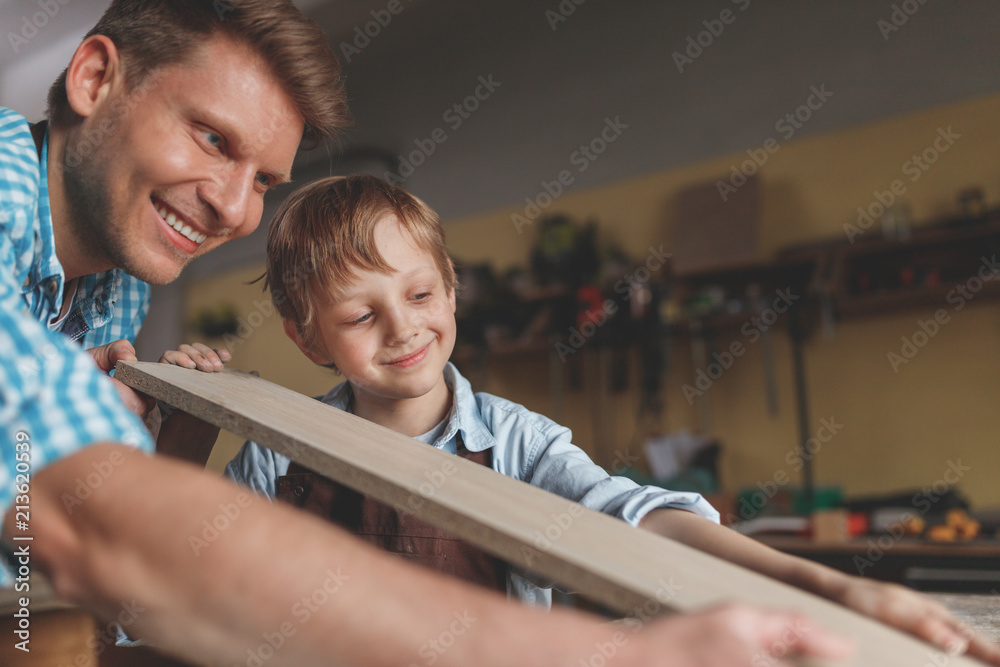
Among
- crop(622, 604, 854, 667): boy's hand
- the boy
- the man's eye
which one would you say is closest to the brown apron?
the boy

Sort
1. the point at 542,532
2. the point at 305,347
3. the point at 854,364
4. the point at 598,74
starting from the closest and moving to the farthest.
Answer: the point at 542,532, the point at 305,347, the point at 854,364, the point at 598,74

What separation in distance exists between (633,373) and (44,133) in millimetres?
3777

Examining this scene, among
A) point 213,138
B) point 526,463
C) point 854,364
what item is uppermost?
point 213,138

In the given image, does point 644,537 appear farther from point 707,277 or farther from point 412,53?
point 412,53

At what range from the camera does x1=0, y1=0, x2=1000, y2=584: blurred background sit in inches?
141

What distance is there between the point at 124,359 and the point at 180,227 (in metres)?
0.25

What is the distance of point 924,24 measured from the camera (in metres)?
3.74

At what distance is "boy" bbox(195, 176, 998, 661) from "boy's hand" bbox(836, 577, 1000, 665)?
1.14ft

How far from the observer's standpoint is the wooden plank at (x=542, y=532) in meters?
0.47

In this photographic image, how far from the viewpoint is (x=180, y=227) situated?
3.89ft

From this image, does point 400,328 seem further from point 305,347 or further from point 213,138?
point 213,138

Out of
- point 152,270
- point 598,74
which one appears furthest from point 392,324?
point 598,74

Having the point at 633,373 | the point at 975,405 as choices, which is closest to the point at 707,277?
the point at 633,373

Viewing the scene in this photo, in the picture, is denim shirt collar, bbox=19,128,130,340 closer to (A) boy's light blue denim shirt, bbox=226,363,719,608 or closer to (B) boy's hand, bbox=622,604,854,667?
(A) boy's light blue denim shirt, bbox=226,363,719,608
